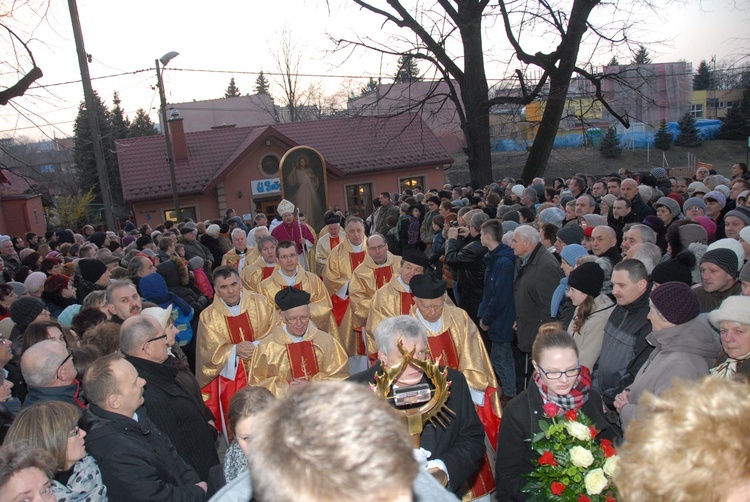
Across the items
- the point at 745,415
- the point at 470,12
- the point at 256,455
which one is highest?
the point at 470,12

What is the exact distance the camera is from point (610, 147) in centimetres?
4512

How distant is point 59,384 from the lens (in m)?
4.10

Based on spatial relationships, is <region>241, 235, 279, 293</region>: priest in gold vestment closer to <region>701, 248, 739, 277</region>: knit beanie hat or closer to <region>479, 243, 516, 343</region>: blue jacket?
<region>479, 243, 516, 343</region>: blue jacket

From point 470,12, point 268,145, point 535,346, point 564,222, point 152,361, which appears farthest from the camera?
point 268,145

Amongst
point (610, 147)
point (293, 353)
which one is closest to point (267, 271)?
point (293, 353)

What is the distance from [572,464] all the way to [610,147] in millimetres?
46306

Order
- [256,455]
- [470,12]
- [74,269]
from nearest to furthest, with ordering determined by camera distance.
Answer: [256,455], [74,269], [470,12]

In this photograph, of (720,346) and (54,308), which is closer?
(720,346)

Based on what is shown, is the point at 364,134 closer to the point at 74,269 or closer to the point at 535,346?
the point at 74,269

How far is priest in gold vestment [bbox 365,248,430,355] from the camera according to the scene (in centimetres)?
659

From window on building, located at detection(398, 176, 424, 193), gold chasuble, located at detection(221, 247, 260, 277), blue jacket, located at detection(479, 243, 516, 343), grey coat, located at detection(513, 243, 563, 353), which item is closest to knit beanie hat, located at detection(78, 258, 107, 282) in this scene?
gold chasuble, located at detection(221, 247, 260, 277)

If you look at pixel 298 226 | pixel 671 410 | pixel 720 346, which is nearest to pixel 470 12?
pixel 298 226

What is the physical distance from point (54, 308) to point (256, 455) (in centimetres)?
660

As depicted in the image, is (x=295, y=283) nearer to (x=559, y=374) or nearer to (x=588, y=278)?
(x=588, y=278)
